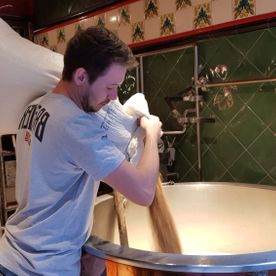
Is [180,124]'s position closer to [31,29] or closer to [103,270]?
[103,270]

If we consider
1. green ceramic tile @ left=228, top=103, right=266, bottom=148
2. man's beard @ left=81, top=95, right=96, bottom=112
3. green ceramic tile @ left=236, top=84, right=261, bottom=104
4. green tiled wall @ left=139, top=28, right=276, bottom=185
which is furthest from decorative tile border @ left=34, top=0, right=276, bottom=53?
man's beard @ left=81, top=95, right=96, bottom=112

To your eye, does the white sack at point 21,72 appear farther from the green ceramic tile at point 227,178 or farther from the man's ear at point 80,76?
the green ceramic tile at point 227,178

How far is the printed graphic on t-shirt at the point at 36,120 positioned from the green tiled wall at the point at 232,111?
1.23 metres

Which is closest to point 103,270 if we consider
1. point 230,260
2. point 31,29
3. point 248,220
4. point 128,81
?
point 230,260

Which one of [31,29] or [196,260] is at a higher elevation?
[31,29]

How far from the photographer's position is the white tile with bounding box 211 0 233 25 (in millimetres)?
1918

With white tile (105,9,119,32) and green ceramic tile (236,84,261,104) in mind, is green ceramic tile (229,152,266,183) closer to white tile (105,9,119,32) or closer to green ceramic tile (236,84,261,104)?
green ceramic tile (236,84,261,104)

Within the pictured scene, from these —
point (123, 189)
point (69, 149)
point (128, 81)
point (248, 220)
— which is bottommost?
point (248, 220)

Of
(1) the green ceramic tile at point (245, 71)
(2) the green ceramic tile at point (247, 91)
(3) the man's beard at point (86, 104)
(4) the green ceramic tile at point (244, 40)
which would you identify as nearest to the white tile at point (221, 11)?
(4) the green ceramic tile at point (244, 40)

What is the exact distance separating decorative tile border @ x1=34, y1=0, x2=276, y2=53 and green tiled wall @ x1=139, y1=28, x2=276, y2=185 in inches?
4.0

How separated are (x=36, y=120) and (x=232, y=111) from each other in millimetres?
1276

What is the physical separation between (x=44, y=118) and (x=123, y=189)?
283 mm

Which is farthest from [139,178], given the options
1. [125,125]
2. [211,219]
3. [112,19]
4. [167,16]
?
[112,19]

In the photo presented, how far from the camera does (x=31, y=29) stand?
10.8ft
